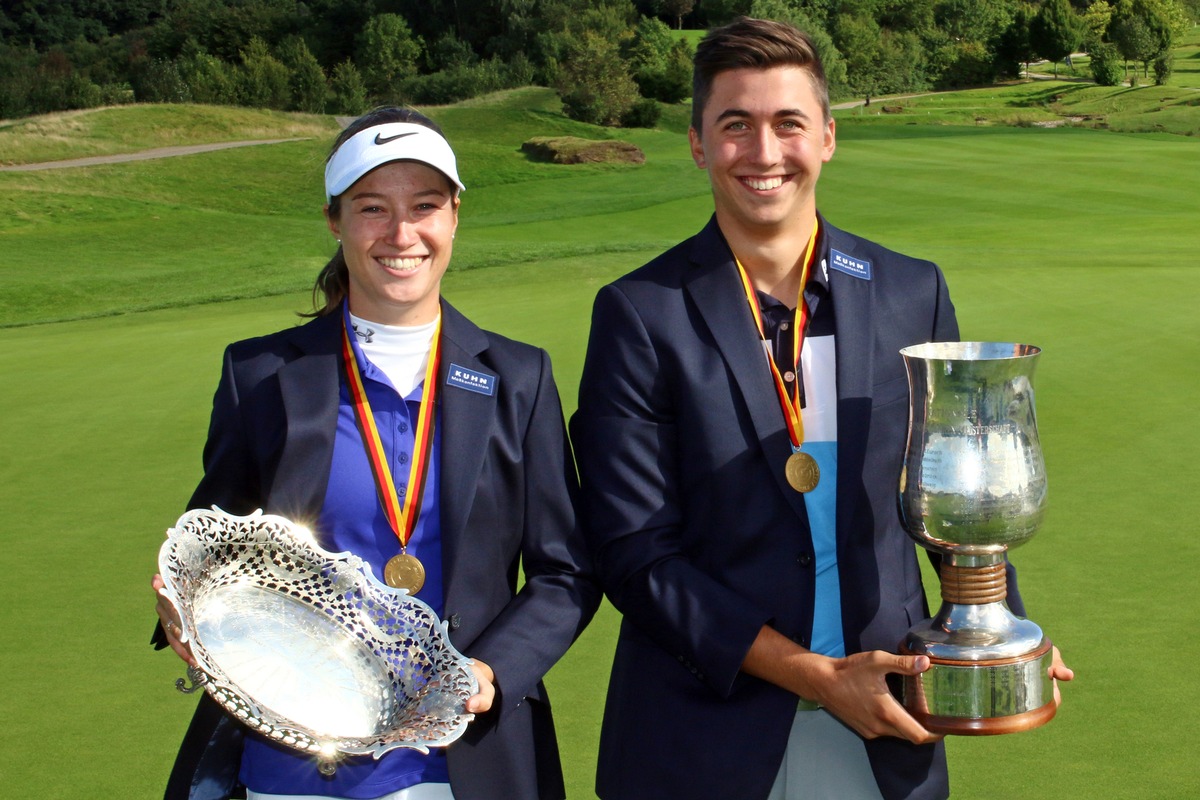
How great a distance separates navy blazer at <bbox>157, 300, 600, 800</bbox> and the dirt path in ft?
82.3

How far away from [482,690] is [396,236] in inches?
31.8

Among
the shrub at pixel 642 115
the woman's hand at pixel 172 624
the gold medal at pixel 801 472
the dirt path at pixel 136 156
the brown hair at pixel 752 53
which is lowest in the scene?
the shrub at pixel 642 115

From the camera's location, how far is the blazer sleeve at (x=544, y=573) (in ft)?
7.45

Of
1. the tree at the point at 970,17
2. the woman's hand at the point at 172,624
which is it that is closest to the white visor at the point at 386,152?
the woman's hand at the point at 172,624

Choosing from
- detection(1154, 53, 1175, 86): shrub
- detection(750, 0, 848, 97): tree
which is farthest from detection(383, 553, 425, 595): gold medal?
detection(1154, 53, 1175, 86): shrub

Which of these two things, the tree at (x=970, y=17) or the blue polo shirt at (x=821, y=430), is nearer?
the blue polo shirt at (x=821, y=430)

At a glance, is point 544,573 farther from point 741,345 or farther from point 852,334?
point 852,334

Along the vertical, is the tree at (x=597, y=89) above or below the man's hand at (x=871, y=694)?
below

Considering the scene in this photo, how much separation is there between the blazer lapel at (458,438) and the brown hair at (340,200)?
0.27 metres

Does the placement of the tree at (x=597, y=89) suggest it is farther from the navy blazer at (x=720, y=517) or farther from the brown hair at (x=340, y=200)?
the navy blazer at (x=720, y=517)

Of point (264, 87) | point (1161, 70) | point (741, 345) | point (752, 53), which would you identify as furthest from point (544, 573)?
point (264, 87)

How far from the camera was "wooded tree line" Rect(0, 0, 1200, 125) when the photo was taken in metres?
47.6

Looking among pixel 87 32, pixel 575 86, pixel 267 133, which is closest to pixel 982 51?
pixel 575 86

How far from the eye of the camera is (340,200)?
2.44 m
